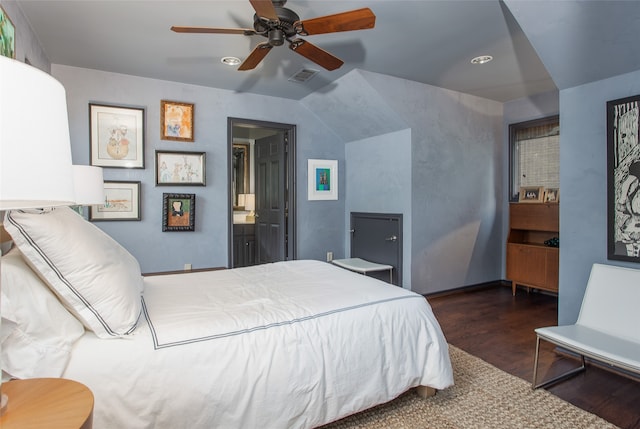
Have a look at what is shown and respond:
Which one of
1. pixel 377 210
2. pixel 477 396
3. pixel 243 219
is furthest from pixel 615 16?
pixel 243 219

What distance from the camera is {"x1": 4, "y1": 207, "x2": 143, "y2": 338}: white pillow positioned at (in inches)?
49.6

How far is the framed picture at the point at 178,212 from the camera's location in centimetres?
396

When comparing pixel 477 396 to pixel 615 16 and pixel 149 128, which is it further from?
pixel 149 128

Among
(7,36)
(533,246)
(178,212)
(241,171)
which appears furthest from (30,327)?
(241,171)

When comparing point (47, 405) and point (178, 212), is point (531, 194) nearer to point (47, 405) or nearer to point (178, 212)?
point (178, 212)

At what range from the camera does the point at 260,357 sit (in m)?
1.53

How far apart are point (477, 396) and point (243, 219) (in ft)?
15.6

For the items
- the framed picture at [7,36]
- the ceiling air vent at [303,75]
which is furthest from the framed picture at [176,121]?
the framed picture at [7,36]

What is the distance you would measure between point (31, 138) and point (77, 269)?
2.69 ft

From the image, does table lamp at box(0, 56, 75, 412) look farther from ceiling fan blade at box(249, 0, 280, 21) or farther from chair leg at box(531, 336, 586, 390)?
chair leg at box(531, 336, 586, 390)

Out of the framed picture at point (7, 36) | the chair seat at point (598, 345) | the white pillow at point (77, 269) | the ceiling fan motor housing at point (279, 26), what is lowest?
the chair seat at point (598, 345)

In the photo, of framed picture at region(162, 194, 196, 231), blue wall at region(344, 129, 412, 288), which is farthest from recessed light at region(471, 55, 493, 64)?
framed picture at region(162, 194, 196, 231)

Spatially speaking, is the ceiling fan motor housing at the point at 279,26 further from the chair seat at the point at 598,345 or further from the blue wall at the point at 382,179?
the chair seat at the point at 598,345

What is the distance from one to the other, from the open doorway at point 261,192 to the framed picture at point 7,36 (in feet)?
7.46
